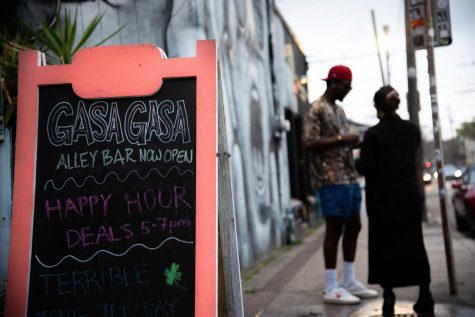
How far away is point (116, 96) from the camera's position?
299cm

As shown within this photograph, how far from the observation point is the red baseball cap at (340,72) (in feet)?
15.8

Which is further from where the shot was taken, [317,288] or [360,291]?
[317,288]

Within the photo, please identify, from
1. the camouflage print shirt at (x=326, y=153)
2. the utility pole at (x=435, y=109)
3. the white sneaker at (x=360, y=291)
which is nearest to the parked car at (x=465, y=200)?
the utility pole at (x=435, y=109)

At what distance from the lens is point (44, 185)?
9.64 feet

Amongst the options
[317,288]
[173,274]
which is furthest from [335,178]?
[173,274]

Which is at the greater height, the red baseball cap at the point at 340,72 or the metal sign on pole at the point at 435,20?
the metal sign on pole at the point at 435,20

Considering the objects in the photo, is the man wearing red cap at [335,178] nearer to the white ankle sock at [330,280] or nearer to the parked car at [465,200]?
the white ankle sock at [330,280]

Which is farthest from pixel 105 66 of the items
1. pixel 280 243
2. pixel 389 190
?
pixel 280 243

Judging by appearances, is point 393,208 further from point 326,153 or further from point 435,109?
point 435,109

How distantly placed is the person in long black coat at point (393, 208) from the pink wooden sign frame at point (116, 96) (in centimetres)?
163

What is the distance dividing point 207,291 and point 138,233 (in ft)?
1.50

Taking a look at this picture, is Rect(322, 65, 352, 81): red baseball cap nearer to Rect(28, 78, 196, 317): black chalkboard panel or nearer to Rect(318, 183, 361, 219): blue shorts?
Rect(318, 183, 361, 219): blue shorts

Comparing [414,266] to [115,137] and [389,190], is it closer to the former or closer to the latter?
[389,190]

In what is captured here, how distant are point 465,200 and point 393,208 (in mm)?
5937
